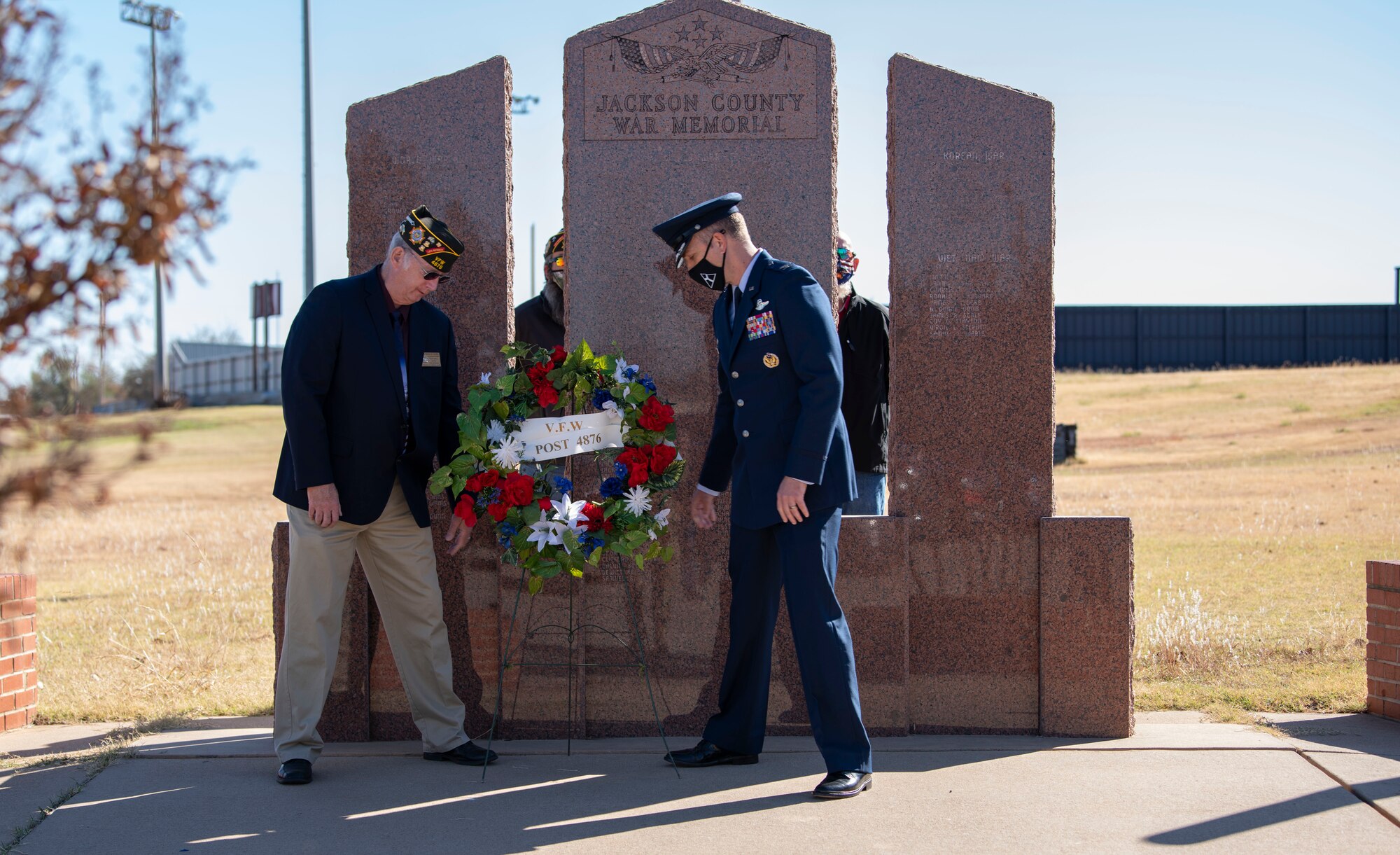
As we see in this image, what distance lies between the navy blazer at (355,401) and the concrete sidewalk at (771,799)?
41.8 inches

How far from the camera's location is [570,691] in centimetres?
498

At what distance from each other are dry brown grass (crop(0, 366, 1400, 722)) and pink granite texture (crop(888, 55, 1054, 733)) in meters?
1.13

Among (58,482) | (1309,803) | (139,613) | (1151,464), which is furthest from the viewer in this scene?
(1151,464)

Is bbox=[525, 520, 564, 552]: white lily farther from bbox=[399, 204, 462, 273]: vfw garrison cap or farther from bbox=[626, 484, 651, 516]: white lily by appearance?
bbox=[399, 204, 462, 273]: vfw garrison cap

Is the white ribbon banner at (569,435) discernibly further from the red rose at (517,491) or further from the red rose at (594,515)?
the red rose at (594,515)

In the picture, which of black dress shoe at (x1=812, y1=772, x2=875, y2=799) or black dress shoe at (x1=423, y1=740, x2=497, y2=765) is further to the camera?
black dress shoe at (x1=423, y1=740, x2=497, y2=765)

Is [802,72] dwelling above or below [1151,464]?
above

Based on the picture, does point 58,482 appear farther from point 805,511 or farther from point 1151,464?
point 1151,464

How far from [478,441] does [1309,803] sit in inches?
125

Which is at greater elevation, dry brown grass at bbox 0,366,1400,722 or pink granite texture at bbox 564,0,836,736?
pink granite texture at bbox 564,0,836,736

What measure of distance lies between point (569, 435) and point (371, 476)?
2.51 feet

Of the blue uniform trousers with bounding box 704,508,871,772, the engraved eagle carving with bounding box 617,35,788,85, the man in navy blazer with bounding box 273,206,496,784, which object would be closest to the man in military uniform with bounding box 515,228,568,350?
the engraved eagle carving with bounding box 617,35,788,85

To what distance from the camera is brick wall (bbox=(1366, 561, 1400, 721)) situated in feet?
16.3

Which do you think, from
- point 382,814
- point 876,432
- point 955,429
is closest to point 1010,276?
point 955,429
